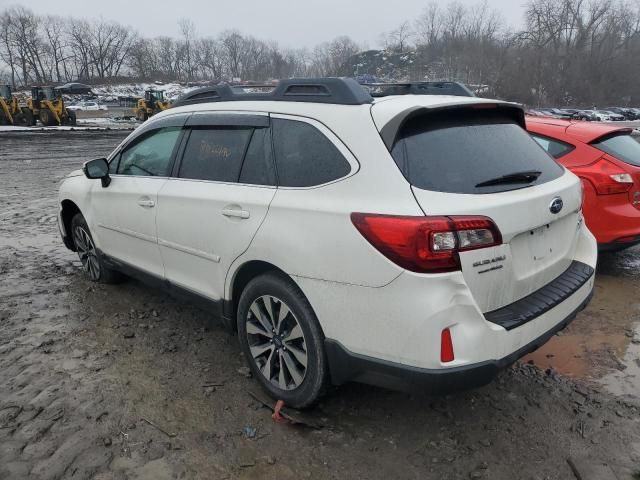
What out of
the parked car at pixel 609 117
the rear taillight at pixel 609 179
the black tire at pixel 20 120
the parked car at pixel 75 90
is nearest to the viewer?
the rear taillight at pixel 609 179

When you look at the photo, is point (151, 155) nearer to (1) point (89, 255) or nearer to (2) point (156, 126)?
(2) point (156, 126)

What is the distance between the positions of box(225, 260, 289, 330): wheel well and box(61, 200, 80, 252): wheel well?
269 cm

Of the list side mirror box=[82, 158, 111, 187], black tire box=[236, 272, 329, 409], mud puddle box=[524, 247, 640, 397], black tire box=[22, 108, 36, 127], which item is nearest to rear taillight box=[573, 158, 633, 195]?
mud puddle box=[524, 247, 640, 397]

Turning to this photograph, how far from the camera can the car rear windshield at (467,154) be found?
2.37 meters

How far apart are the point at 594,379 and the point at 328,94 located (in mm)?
2540

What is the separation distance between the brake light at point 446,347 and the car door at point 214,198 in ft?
3.84

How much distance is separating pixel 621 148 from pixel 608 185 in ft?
1.78

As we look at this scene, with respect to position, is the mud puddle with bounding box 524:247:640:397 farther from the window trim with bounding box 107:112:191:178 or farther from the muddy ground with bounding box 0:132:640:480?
the window trim with bounding box 107:112:191:178

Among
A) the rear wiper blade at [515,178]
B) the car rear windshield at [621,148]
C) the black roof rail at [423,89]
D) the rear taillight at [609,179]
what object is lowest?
the rear taillight at [609,179]

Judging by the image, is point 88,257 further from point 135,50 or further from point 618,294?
point 135,50

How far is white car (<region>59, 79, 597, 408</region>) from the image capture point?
2213 mm

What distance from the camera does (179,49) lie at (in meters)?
115

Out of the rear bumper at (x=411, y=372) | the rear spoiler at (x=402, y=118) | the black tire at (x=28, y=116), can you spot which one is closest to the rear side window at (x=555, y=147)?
the rear spoiler at (x=402, y=118)

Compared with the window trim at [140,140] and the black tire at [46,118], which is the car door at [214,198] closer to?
the window trim at [140,140]
